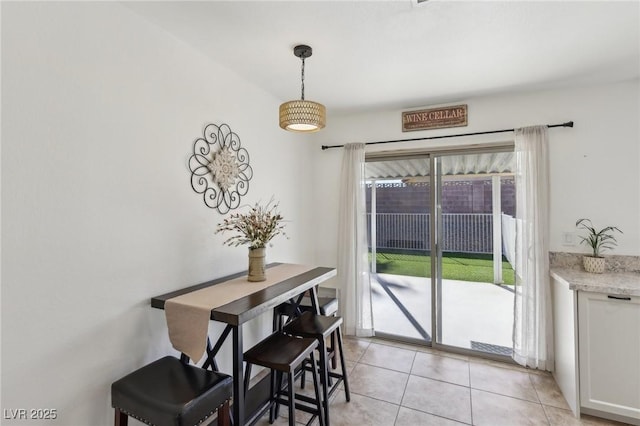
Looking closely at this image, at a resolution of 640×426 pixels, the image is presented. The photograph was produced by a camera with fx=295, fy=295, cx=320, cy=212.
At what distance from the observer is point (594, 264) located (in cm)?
244

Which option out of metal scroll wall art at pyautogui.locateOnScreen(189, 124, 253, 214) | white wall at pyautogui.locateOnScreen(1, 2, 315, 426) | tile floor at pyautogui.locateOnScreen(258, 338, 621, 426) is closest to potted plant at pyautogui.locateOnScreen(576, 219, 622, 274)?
tile floor at pyautogui.locateOnScreen(258, 338, 621, 426)

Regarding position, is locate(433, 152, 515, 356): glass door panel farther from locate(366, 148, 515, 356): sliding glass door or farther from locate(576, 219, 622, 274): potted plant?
locate(576, 219, 622, 274): potted plant

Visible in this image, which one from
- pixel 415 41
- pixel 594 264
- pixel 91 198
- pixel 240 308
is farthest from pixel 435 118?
pixel 91 198

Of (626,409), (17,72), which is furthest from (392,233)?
(17,72)

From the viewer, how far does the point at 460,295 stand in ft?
10.6

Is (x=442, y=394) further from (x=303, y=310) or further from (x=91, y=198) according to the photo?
(x=91, y=198)

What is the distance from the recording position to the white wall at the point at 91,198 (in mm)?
1252

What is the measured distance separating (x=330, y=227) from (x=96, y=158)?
8.19 feet

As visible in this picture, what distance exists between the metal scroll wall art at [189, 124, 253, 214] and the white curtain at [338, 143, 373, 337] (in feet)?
4.24

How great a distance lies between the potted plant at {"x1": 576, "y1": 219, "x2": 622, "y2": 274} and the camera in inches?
96.3

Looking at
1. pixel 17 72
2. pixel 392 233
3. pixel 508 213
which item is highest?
pixel 17 72

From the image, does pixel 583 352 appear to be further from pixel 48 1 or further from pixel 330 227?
pixel 48 1

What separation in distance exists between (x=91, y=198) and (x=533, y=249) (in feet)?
11.0

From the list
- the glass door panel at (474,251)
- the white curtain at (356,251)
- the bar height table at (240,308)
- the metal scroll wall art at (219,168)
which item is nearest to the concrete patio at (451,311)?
the glass door panel at (474,251)
